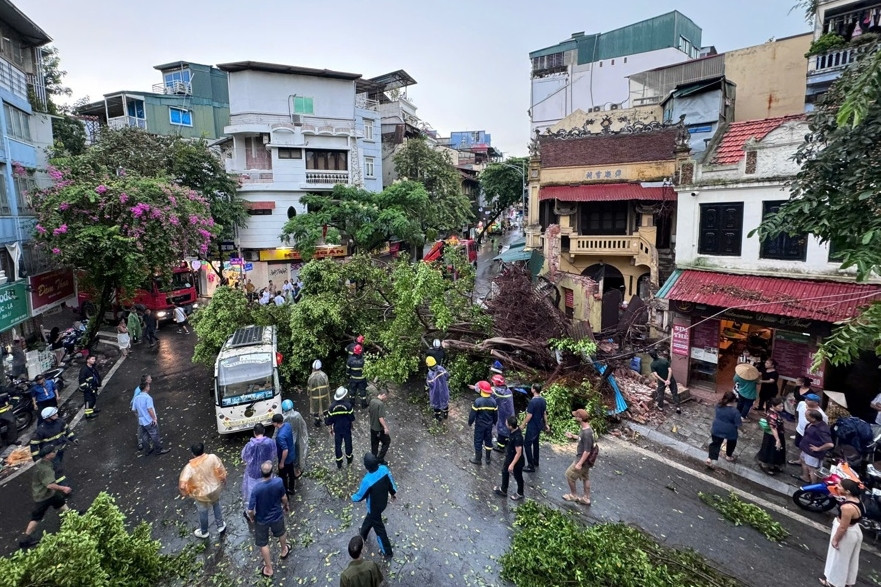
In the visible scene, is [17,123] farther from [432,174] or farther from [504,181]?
[504,181]

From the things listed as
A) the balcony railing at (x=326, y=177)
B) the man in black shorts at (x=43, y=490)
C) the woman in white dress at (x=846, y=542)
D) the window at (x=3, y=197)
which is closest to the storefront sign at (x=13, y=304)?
the window at (x=3, y=197)

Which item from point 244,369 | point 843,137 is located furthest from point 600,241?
point 244,369

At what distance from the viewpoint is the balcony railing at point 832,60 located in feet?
55.6

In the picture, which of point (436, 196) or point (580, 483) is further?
point (436, 196)

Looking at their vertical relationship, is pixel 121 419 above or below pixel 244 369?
below

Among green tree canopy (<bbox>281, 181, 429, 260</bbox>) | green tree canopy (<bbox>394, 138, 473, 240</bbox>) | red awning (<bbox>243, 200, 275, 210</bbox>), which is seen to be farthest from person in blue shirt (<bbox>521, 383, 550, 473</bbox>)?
green tree canopy (<bbox>394, 138, 473, 240</bbox>)

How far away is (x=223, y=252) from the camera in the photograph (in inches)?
1126

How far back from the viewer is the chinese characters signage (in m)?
21.0

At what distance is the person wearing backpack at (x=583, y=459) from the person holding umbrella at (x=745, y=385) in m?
5.44

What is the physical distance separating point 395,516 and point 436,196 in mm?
29214

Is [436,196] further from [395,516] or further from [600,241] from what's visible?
[395,516]

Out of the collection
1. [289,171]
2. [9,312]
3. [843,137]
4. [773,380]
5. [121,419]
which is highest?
[289,171]

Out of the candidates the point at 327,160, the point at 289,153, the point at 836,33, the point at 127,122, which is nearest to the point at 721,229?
the point at 836,33

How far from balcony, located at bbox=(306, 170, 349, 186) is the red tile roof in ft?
72.8
